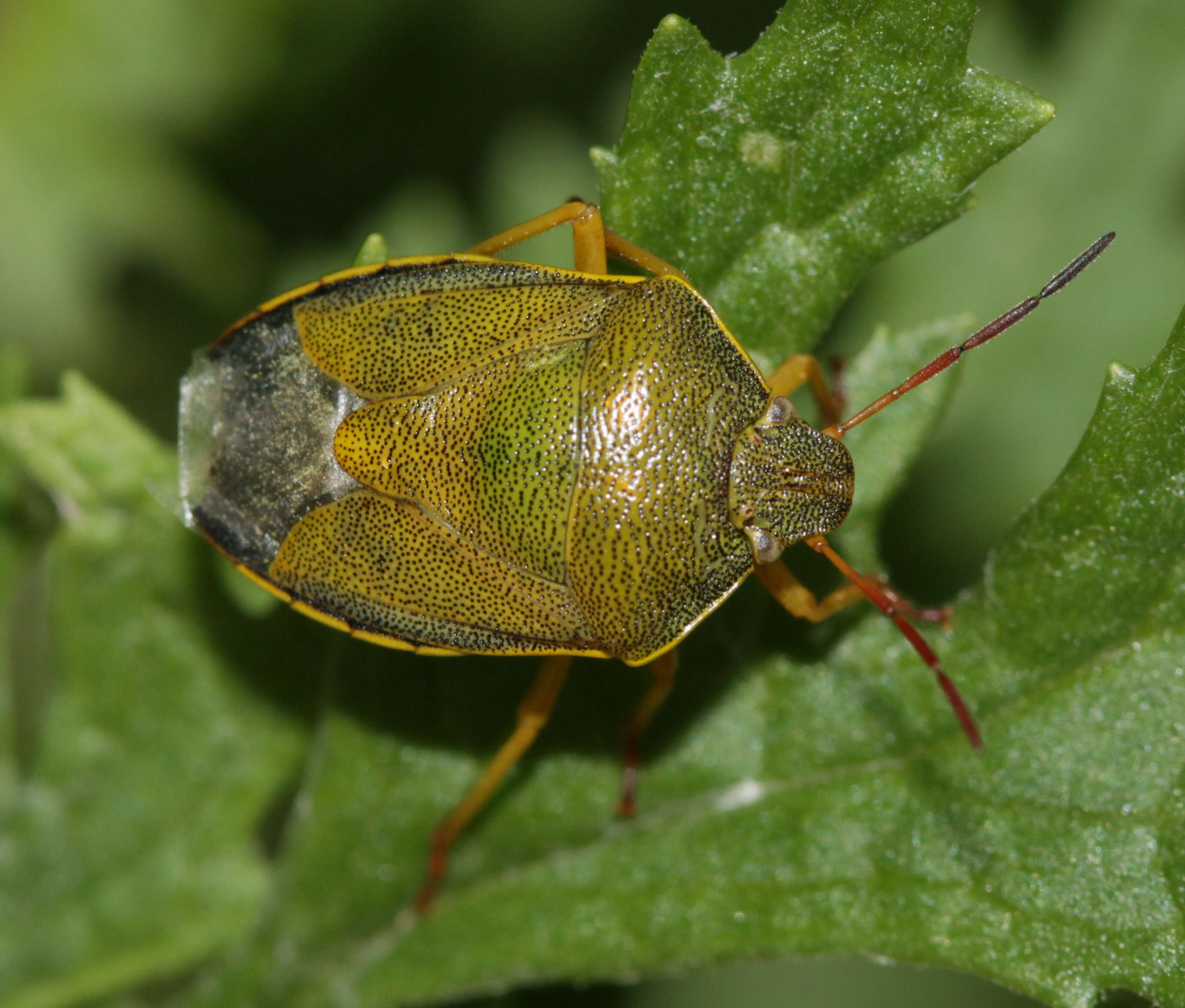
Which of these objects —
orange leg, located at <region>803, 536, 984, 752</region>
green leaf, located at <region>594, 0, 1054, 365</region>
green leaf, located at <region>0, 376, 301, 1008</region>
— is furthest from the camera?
green leaf, located at <region>0, 376, 301, 1008</region>

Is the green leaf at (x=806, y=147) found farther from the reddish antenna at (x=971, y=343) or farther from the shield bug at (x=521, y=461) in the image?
the reddish antenna at (x=971, y=343)

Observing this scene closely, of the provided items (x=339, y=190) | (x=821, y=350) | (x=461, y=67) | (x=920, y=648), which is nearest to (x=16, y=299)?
(x=339, y=190)

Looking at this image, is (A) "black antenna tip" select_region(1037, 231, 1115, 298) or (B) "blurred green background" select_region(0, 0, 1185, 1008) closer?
(A) "black antenna tip" select_region(1037, 231, 1115, 298)

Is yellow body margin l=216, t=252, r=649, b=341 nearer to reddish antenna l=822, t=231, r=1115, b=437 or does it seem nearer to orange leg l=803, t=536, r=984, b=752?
reddish antenna l=822, t=231, r=1115, b=437

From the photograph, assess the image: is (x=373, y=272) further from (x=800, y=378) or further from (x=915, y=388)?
(x=915, y=388)

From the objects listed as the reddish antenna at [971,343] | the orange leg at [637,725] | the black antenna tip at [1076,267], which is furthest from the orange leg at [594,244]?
the orange leg at [637,725]

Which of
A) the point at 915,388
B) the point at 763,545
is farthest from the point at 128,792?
the point at 915,388

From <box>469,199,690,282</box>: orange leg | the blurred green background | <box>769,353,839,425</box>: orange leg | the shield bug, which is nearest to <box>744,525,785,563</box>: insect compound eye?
the shield bug
